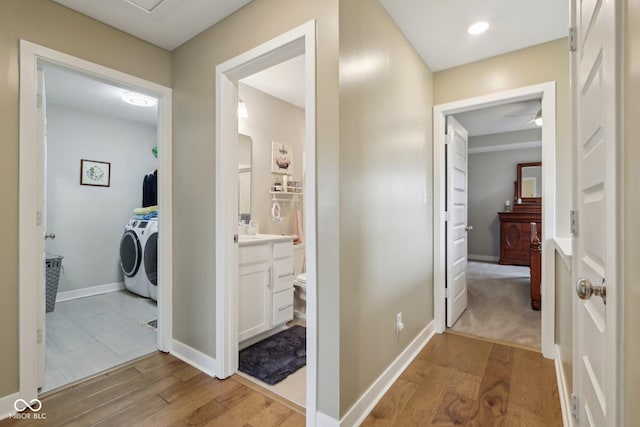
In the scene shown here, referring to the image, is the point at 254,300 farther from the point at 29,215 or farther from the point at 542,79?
the point at 542,79

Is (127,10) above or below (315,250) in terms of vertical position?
above

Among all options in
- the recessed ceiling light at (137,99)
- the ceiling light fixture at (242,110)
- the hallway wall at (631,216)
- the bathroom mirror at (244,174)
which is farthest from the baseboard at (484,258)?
the recessed ceiling light at (137,99)

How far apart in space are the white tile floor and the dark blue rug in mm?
841

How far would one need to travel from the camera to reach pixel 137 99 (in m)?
3.44

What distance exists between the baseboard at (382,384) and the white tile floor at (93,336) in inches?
69.4

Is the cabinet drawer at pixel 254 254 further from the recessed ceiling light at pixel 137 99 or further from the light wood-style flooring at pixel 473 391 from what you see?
the recessed ceiling light at pixel 137 99

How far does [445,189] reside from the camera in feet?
9.40

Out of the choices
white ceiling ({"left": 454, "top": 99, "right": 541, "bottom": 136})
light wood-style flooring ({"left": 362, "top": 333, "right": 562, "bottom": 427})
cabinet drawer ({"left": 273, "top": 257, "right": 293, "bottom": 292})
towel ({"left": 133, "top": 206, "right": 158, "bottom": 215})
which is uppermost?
white ceiling ({"left": 454, "top": 99, "right": 541, "bottom": 136})

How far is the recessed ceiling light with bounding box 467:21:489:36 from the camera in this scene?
6.86ft

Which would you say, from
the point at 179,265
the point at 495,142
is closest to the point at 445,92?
the point at 179,265

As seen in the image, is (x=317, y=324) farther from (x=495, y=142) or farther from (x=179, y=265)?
(x=495, y=142)

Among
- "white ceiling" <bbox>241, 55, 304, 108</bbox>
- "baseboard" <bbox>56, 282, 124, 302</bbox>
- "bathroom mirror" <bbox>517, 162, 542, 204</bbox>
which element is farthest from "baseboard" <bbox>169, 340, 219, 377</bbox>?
"bathroom mirror" <bbox>517, 162, 542, 204</bbox>

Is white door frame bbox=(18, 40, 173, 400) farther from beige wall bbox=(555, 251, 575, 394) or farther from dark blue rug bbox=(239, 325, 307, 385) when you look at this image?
beige wall bbox=(555, 251, 575, 394)

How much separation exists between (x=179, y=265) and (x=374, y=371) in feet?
5.39
